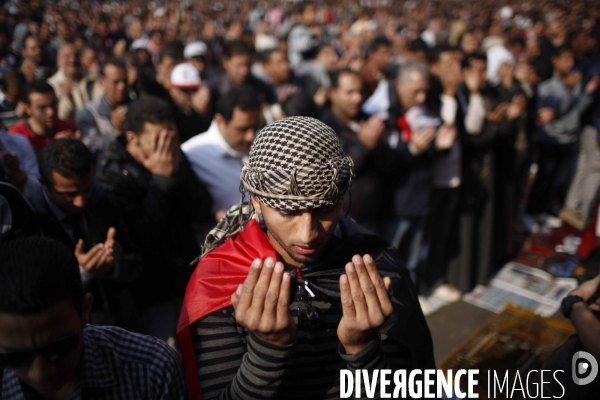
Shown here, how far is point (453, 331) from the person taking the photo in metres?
4.58

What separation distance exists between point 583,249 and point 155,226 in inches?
121

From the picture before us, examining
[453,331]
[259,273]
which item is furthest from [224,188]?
[453,331]

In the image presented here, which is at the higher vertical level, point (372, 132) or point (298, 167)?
point (298, 167)

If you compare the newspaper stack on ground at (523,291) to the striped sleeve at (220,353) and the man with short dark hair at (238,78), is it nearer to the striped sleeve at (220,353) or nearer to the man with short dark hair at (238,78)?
the man with short dark hair at (238,78)

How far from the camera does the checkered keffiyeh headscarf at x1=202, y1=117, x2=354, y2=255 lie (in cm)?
164

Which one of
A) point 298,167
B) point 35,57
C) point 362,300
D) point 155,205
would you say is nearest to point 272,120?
point 155,205

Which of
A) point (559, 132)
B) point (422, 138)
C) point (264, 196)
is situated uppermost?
point (264, 196)

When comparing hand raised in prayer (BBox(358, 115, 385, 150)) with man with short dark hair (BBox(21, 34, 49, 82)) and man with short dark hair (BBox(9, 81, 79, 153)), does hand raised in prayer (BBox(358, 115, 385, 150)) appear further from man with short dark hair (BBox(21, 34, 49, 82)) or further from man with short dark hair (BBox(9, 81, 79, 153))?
man with short dark hair (BBox(21, 34, 49, 82))

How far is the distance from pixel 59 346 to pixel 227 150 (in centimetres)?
246

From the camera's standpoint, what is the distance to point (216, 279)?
73.2 inches

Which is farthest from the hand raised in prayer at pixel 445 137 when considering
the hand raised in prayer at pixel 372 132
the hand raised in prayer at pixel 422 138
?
the hand raised in prayer at pixel 372 132

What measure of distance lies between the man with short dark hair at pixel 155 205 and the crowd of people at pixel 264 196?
0.5 inches

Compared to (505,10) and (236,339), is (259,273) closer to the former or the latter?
(236,339)

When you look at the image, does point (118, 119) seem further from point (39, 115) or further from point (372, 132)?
point (372, 132)
